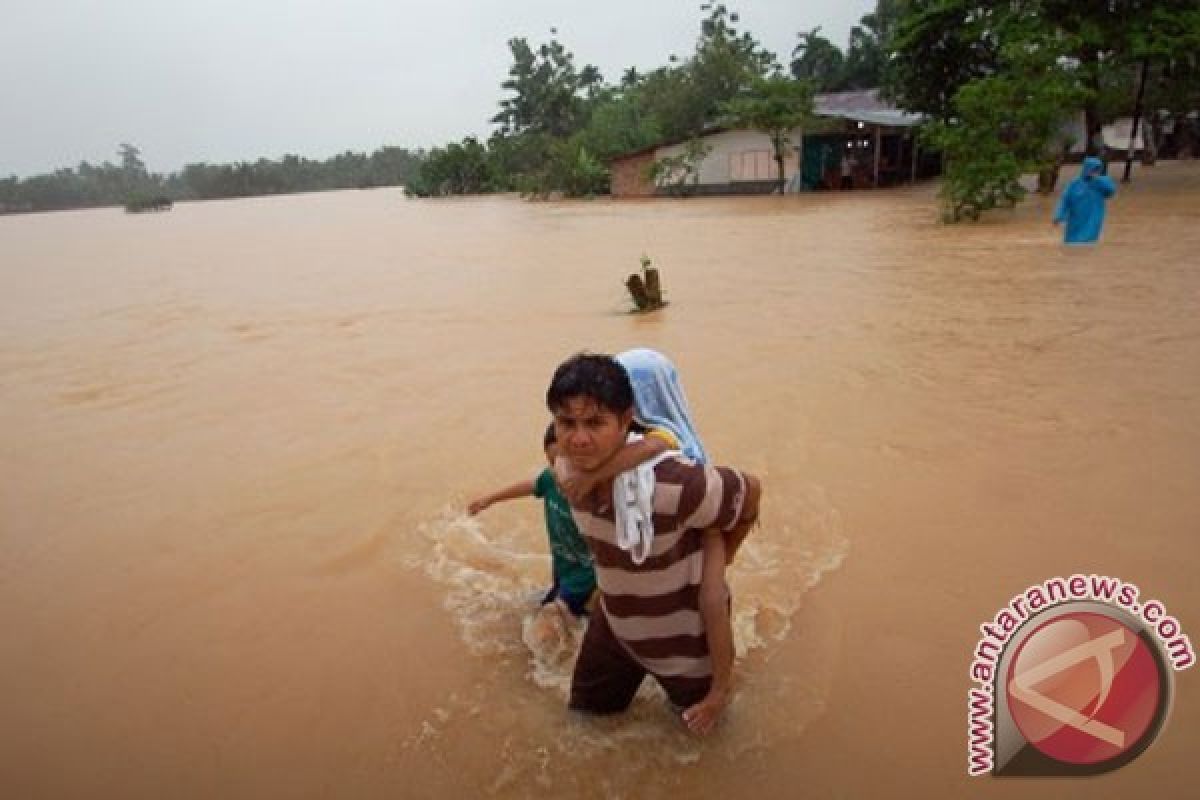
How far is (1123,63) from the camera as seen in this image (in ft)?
53.4

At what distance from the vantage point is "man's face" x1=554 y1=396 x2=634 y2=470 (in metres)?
1.57

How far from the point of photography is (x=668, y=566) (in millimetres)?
1729

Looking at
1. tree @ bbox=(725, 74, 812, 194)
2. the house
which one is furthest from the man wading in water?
the house

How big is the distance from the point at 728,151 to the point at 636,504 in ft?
87.7

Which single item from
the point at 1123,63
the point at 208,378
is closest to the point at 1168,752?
the point at 208,378

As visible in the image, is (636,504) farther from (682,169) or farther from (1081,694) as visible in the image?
(682,169)

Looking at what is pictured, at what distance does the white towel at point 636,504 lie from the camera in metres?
1.61

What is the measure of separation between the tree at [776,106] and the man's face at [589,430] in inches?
922

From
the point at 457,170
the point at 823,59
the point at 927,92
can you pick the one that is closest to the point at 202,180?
the point at 457,170

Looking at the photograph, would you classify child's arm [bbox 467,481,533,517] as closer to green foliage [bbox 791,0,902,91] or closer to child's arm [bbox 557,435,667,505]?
child's arm [bbox 557,435,667,505]

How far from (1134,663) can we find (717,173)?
26609mm

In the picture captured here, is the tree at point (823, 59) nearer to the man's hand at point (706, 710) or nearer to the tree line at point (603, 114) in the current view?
the tree line at point (603, 114)

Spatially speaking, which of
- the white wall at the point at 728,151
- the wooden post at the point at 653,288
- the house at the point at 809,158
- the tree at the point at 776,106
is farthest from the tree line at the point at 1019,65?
the wooden post at the point at 653,288

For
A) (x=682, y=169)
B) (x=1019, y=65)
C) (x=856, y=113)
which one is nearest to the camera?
(x=1019, y=65)
